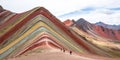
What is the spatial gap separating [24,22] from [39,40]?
78.0ft

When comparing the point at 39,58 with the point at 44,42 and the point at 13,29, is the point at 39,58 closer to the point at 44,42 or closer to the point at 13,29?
the point at 44,42

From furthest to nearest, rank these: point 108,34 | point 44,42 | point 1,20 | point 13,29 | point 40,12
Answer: point 108,34 < point 1,20 < point 40,12 < point 13,29 < point 44,42

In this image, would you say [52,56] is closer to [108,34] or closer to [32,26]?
[32,26]

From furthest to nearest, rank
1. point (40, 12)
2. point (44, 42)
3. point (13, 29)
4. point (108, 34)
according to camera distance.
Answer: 1. point (108, 34)
2. point (40, 12)
3. point (13, 29)
4. point (44, 42)

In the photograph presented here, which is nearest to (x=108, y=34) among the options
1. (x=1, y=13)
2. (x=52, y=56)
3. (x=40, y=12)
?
(x=1, y=13)

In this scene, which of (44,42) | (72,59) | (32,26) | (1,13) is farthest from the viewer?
(1,13)

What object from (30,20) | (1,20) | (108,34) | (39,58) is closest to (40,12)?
(30,20)

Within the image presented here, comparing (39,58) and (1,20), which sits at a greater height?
(1,20)

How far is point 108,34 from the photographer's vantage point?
18500cm

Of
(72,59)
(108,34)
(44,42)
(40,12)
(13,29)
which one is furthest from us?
(108,34)

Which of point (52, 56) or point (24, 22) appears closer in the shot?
point (52, 56)

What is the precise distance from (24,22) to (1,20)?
2591cm

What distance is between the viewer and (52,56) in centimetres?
3509

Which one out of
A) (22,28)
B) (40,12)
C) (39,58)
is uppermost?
(40,12)
